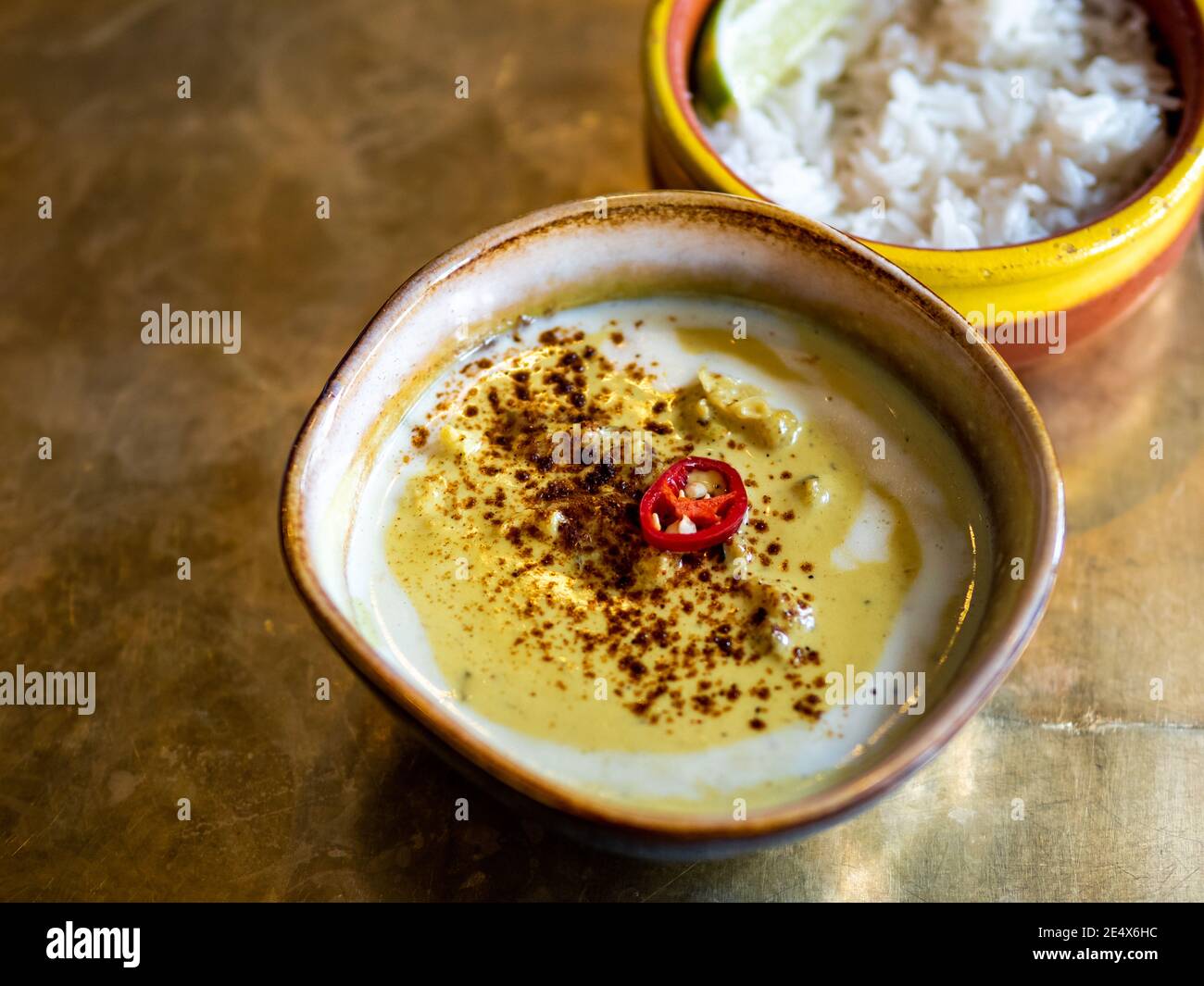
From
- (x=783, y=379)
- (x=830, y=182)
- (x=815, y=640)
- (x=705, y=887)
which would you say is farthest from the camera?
(x=830, y=182)

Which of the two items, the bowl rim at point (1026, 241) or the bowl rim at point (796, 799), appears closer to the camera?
the bowl rim at point (796, 799)

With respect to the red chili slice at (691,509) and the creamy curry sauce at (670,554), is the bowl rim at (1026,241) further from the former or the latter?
the red chili slice at (691,509)

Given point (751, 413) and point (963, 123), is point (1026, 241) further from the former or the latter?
point (751, 413)

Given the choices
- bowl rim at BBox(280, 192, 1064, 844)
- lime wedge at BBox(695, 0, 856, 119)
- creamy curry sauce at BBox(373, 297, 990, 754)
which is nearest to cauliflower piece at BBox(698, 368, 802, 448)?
creamy curry sauce at BBox(373, 297, 990, 754)

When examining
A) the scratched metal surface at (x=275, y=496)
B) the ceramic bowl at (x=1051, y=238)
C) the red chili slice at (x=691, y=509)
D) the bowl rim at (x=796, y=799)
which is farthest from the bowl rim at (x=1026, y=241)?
the red chili slice at (x=691, y=509)

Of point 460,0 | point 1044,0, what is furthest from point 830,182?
point 460,0

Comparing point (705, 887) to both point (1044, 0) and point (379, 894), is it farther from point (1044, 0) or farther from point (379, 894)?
point (1044, 0)

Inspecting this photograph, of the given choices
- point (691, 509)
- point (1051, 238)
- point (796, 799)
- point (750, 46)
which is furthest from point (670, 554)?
point (750, 46)

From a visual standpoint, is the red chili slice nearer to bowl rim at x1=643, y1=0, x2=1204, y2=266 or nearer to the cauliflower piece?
the cauliflower piece
